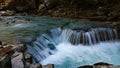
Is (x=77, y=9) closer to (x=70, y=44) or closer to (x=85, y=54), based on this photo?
(x=70, y=44)

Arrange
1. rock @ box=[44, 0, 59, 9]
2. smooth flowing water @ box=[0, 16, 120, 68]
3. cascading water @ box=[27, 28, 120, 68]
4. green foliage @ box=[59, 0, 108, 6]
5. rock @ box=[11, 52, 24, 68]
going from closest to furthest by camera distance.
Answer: rock @ box=[11, 52, 24, 68] → cascading water @ box=[27, 28, 120, 68] → smooth flowing water @ box=[0, 16, 120, 68] → green foliage @ box=[59, 0, 108, 6] → rock @ box=[44, 0, 59, 9]

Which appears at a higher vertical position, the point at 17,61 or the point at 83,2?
the point at 83,2

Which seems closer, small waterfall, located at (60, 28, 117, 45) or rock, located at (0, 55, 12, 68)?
rock, located at (0, 55, 12, 68)

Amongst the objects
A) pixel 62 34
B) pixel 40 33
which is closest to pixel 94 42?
pixel 62 34

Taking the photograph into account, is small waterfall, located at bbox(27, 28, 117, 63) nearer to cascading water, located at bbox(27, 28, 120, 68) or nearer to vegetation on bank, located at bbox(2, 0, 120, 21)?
cascading water, located at bbox(27, 28, 120, 68)

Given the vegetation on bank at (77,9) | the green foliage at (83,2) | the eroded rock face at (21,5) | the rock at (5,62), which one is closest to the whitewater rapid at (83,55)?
the vegetation on bank at (77,9)

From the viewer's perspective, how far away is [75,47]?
42.0ft

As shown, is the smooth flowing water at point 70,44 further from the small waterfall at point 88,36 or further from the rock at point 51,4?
the rock at point 51,4

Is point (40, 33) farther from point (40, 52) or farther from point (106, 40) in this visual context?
point (106, 40)

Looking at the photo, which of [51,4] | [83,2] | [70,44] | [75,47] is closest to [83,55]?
[75,47]

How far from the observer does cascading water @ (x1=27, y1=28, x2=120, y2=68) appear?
10.9m

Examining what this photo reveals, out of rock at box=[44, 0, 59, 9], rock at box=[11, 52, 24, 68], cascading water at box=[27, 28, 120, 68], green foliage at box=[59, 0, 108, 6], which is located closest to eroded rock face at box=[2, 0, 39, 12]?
rock at box=[44, 0, 59, 9]

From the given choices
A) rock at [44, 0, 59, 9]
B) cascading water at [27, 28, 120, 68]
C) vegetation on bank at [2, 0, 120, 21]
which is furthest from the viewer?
rock at [44, 0, 59, 9]

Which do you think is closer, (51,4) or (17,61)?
(17,61)
